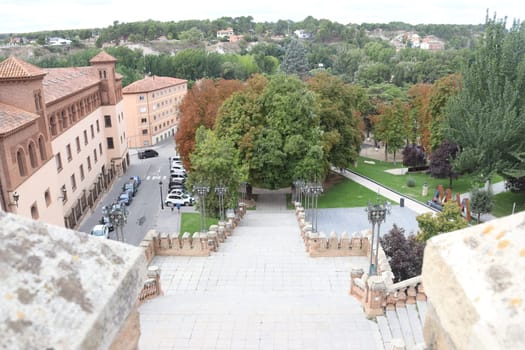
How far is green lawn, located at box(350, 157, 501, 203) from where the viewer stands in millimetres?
35125

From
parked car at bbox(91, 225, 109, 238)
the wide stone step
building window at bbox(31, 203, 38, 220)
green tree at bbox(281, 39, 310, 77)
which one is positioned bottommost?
parked car at bbox(91, 225, 109, 238)

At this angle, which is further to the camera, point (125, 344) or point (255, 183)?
point (255, 183)

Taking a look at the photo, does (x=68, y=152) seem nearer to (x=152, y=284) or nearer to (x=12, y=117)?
(x=12, y=117)

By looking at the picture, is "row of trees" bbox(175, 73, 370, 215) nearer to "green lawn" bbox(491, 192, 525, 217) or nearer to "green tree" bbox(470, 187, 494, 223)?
"green tree" bbox(470, 187, 494, 223)

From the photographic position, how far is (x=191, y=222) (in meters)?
29.4

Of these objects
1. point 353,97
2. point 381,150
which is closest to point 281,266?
point 353,97

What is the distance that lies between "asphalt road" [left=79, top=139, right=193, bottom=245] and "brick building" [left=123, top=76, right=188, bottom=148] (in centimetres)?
348

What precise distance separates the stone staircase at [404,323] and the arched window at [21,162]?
18.5 meters

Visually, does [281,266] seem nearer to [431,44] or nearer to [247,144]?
[247,144]

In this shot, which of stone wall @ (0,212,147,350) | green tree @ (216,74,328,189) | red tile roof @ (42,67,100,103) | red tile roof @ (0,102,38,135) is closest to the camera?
stone wall @ (0,212,147,350)

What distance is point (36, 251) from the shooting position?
2.15 meters

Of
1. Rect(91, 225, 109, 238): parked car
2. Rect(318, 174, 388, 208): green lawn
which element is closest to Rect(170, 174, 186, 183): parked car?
Rect(91, 225, 109, 238): parked car

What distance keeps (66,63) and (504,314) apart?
9527 cm

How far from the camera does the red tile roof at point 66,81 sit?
30297 millimetres
